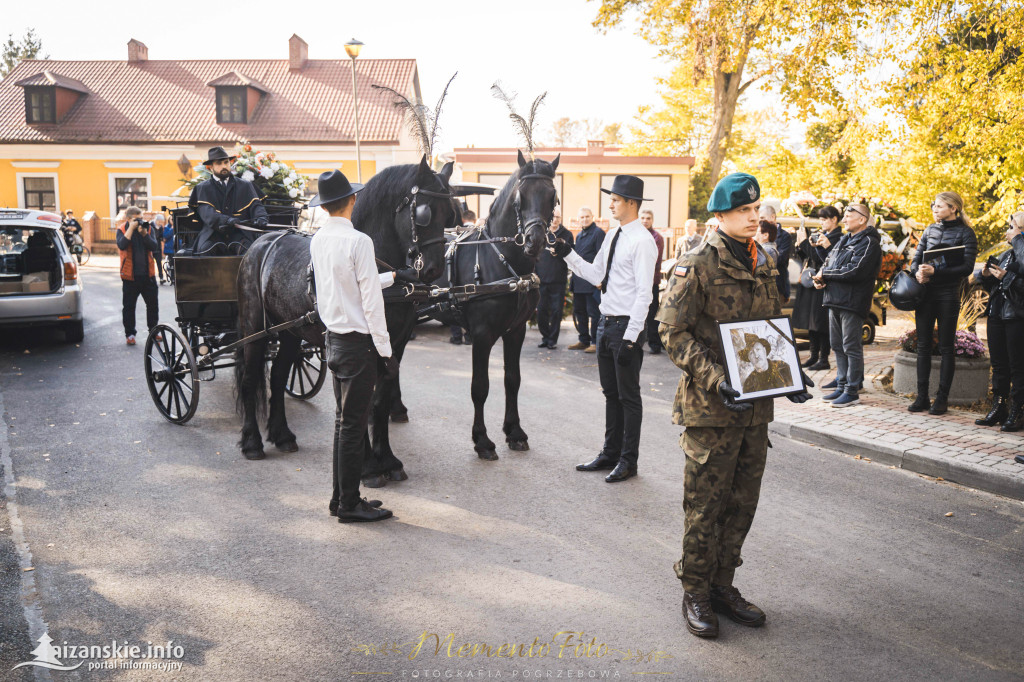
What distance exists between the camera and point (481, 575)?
4.41 meters

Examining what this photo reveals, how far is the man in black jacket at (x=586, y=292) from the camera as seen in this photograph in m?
12.2

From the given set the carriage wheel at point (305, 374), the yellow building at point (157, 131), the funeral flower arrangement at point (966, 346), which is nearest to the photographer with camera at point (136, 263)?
the carriage wheel at point (305, 374)

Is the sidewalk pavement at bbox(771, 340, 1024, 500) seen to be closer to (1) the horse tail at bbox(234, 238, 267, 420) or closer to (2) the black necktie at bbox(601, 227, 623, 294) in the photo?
(2) the black necktie at bbox(601, 227, 623, 294)

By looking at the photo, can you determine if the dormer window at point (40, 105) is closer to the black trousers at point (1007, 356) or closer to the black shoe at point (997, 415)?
the black trousers at point (1007, 356)

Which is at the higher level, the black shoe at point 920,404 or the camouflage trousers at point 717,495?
the camouflage trousers at point 717,495

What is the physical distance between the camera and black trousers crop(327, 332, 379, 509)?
4.99 m

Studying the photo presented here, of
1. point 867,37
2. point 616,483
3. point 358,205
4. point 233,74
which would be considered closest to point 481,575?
point 616,483

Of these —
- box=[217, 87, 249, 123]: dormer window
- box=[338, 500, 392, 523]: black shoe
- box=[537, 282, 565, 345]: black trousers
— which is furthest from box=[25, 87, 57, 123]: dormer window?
box=[338, 500, 392, 523]: black shoe

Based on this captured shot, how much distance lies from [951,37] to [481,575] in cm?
1058

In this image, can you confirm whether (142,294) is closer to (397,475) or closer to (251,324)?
(251,324)

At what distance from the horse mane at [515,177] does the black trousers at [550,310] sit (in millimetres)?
5983

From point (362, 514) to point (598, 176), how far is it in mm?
27059

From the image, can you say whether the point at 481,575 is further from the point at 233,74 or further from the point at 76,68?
the point at 76,68

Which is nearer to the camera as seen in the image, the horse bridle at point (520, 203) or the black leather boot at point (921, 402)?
the horse bridle at point (520, 203)
